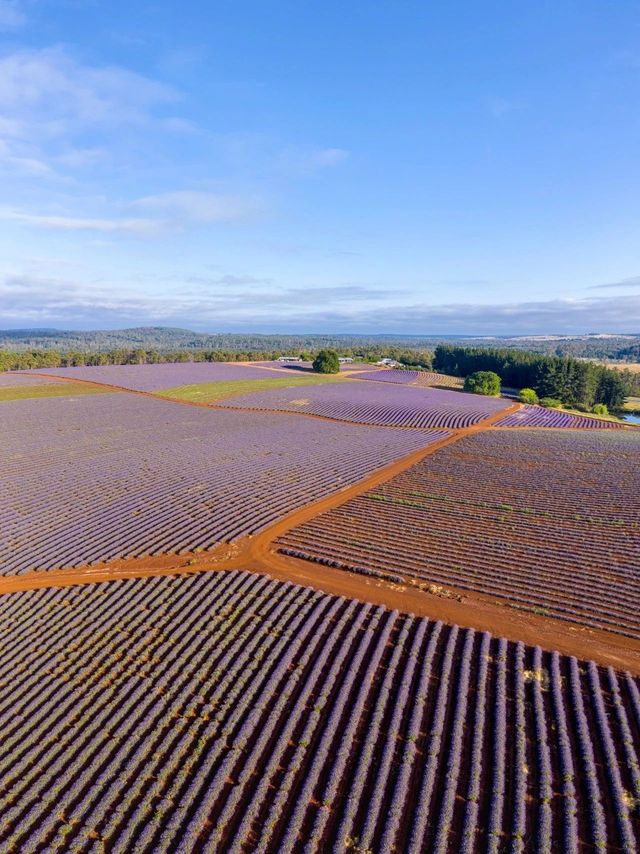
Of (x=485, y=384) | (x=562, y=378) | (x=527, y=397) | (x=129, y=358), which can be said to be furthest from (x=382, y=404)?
(x=129, y=358)

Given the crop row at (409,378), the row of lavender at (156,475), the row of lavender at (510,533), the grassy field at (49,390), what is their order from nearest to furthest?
1. the row of lavender at (510,533)
2. the row of lavender at (156,475)
3. the grassy field at (49,390)
4. the crop row at (409,378)

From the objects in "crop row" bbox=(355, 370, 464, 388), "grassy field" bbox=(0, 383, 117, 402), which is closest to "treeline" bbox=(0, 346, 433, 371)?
Result: "crop row" bbox=(355, 370, 464, 388)

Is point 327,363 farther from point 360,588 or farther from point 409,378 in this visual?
point 360,588

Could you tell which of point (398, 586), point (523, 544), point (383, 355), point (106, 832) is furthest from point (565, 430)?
point (383, 355)

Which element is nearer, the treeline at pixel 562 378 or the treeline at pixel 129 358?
the treeline at pixel 562 378

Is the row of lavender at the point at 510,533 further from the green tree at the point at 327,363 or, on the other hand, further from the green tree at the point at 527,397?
the green tree at the point at 327,363

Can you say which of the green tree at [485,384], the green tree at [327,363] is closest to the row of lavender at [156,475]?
the green tree at [485,384]
